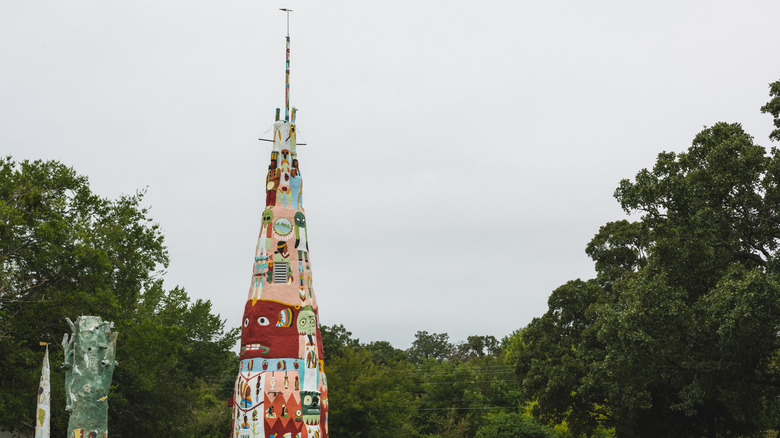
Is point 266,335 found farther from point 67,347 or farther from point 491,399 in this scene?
point 491,399

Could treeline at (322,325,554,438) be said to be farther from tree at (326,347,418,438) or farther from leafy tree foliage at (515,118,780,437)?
leafy tree foliage at (515,118,780,437)

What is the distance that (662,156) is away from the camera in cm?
2386

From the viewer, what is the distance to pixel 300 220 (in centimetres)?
2602

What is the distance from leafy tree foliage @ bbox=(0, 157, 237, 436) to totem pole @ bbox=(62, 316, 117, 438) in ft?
27.3

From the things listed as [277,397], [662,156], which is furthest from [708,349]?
[277,397]

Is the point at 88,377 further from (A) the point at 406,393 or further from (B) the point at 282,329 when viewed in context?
(A) the point at 406,393

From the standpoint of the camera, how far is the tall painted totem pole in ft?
78.9

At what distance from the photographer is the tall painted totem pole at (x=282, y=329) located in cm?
2406

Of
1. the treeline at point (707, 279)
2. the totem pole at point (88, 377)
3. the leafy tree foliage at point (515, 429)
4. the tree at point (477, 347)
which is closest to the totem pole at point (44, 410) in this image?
the totem pole at point (88, 377)

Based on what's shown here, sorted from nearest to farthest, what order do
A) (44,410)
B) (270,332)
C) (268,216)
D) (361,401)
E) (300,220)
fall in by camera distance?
(44,410) < (270,332) < (268,216) < (300,220) < (361,401)

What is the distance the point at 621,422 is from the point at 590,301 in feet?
16.9

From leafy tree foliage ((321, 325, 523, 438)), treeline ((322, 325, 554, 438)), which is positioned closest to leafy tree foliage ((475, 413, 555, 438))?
treeline ((322, 325, 554, 438))

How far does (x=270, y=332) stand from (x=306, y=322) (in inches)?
45.1

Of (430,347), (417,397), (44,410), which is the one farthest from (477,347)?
(44,410)
